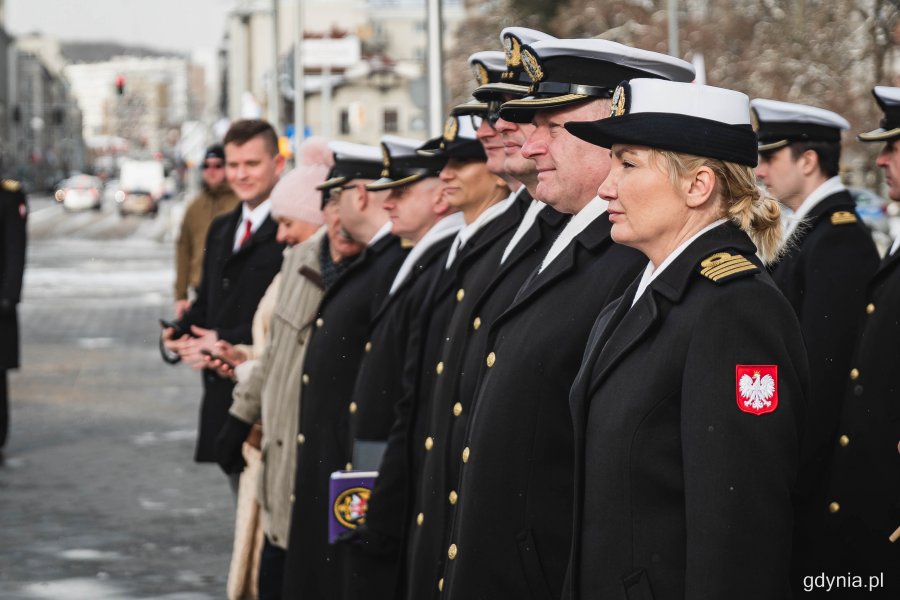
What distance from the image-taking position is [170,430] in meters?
13.4

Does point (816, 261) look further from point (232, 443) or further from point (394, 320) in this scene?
point (232, 443)

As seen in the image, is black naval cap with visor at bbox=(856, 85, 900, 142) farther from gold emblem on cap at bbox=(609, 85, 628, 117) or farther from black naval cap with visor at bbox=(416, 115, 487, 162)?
gold emblem on cap at bbox=(609, 85, 628, 117)

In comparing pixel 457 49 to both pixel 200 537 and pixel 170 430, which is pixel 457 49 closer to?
pixel 170 430

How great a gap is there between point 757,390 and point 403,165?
9.54 feet

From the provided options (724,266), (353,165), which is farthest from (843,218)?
(724,266)

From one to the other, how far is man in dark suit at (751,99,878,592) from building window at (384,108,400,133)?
288 feet

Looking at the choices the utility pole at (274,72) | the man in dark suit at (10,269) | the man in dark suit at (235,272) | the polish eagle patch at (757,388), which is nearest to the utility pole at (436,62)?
the man in dark suit at (10,269)

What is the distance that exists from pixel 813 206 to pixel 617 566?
10.1 ft

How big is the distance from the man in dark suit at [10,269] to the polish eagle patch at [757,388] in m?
8.82

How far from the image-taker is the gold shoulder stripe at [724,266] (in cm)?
340

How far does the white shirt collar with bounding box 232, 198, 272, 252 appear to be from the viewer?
8.53 meters

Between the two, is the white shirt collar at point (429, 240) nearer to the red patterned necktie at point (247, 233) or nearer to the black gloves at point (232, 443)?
the black gloves at point (232, 443)

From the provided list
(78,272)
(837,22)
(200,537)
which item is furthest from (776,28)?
(200,537)

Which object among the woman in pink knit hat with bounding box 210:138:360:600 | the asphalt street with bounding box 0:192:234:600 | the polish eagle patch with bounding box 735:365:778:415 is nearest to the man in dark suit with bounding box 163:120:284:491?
the woman in pink knit hat with bounding box 210:138:360:600
